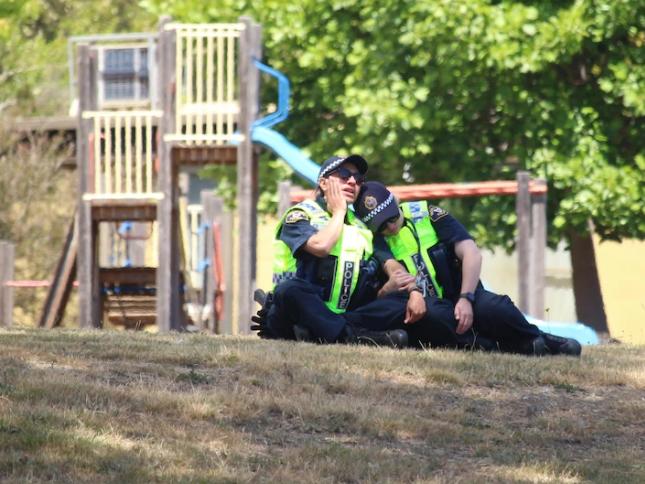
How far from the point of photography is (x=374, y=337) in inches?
388

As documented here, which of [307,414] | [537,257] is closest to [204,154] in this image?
[537,257]

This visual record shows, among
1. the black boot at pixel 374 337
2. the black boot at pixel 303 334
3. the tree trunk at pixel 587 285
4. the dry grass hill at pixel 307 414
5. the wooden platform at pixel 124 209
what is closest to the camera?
the dry grass hill at pixel 307 414

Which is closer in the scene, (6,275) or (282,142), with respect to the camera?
(282,142)

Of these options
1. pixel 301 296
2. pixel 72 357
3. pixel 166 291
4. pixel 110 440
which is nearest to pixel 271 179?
pixel 166 291

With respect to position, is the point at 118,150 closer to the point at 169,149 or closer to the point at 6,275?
the point at 169,149

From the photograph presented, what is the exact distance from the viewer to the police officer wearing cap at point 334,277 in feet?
32.2

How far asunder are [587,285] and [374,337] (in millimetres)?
11591

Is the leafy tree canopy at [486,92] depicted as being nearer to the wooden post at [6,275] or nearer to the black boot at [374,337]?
the wooden post at [6,275]

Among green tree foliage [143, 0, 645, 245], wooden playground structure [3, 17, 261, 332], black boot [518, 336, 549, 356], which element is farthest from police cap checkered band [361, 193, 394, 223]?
green tree foliage [143, 0, 645, 245]

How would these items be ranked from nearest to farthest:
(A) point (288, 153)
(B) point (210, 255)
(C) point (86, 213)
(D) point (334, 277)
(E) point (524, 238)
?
(D) point (334, 277) < (E) point (524, 238) < (A) point (288, 153) < (C) point (86, 213) < (B) point (210, 255)

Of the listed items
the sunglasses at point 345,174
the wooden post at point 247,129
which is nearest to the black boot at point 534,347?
the sunglasses at point 345,174

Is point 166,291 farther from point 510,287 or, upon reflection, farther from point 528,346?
point 510,287

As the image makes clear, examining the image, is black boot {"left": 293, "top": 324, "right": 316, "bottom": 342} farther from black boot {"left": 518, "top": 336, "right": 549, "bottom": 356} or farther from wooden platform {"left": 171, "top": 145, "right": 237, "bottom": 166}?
wooden platform {"left": 171, "top": 145, "right": 237, "bottom": 166}

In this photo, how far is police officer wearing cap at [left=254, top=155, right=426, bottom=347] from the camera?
9.82 meters
